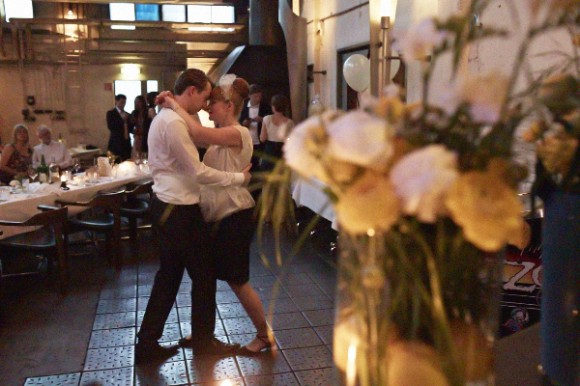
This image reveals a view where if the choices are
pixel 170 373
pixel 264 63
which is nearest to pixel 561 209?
pixel 170 373

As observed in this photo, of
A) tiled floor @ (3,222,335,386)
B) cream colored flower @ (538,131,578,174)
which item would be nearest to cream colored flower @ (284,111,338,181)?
cream colored flower @ (538,131,578,174)

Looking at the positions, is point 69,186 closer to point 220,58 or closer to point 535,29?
point 535,29

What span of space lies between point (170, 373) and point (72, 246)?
3.22 metres

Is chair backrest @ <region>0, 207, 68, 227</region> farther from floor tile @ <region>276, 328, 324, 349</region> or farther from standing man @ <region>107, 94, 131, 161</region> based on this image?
standing man @ <region>107, 94, 131, 161</region>

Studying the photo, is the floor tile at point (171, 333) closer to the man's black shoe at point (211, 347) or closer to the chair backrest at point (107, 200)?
the man's black shoe at point (211, 347)

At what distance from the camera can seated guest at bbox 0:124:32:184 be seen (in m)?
6.33

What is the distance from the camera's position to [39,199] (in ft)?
16.0

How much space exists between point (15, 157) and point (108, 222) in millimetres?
1984

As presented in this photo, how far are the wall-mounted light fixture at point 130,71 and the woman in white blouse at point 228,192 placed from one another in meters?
10.1

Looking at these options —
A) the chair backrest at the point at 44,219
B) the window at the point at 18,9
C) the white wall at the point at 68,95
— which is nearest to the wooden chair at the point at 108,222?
the chair backrest at the point at 44,219

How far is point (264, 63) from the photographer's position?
376 inches

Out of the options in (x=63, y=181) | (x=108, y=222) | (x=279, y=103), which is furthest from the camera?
(x=279, y=103)

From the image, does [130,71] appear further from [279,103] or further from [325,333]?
[325,333]

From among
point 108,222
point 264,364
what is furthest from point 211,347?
point 108,222
